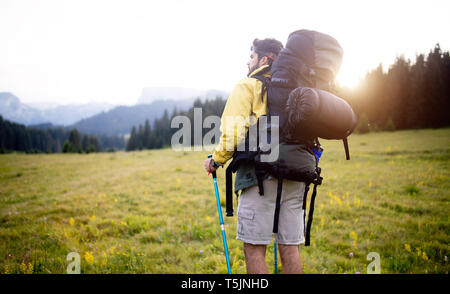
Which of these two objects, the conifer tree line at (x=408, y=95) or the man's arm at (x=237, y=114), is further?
the conifer tree line at (x=408, y=95)

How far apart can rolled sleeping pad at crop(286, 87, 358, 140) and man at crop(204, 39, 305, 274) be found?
0.43 metres

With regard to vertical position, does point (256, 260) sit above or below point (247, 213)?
below

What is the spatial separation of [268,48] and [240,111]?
1.07m

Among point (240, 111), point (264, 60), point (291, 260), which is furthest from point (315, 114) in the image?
point (291, 260)

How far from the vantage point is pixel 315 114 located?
243 cm

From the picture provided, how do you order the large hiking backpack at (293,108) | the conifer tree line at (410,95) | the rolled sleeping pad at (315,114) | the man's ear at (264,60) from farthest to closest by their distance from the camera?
1. the conifer tree line at (410,95)
2. the man's ear at (264,60)
3. the large hiking backpack at (293,108)
4. the rolled sleeping pad at (315,114)

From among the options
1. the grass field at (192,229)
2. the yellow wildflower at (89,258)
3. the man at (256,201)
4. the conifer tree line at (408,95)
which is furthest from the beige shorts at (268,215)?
the conifer tree line at (408,95)

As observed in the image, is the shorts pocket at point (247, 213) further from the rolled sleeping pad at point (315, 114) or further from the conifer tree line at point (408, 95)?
the conifer tree line at point (408, 95)

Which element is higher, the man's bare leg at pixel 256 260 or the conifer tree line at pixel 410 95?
the conifer tree line at pixel 410 95

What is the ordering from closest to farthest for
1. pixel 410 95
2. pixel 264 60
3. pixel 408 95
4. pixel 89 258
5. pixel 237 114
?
pixel 237 114 < pixel 264 60 < pixel 89 258 < pixel 410 95 < pixel 408 95

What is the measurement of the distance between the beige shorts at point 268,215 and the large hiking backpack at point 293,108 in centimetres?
11

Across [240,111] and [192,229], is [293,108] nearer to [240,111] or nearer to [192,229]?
[240,111]

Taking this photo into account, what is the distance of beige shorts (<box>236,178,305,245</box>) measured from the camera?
2.73 metres

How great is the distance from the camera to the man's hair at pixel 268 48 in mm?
3090
